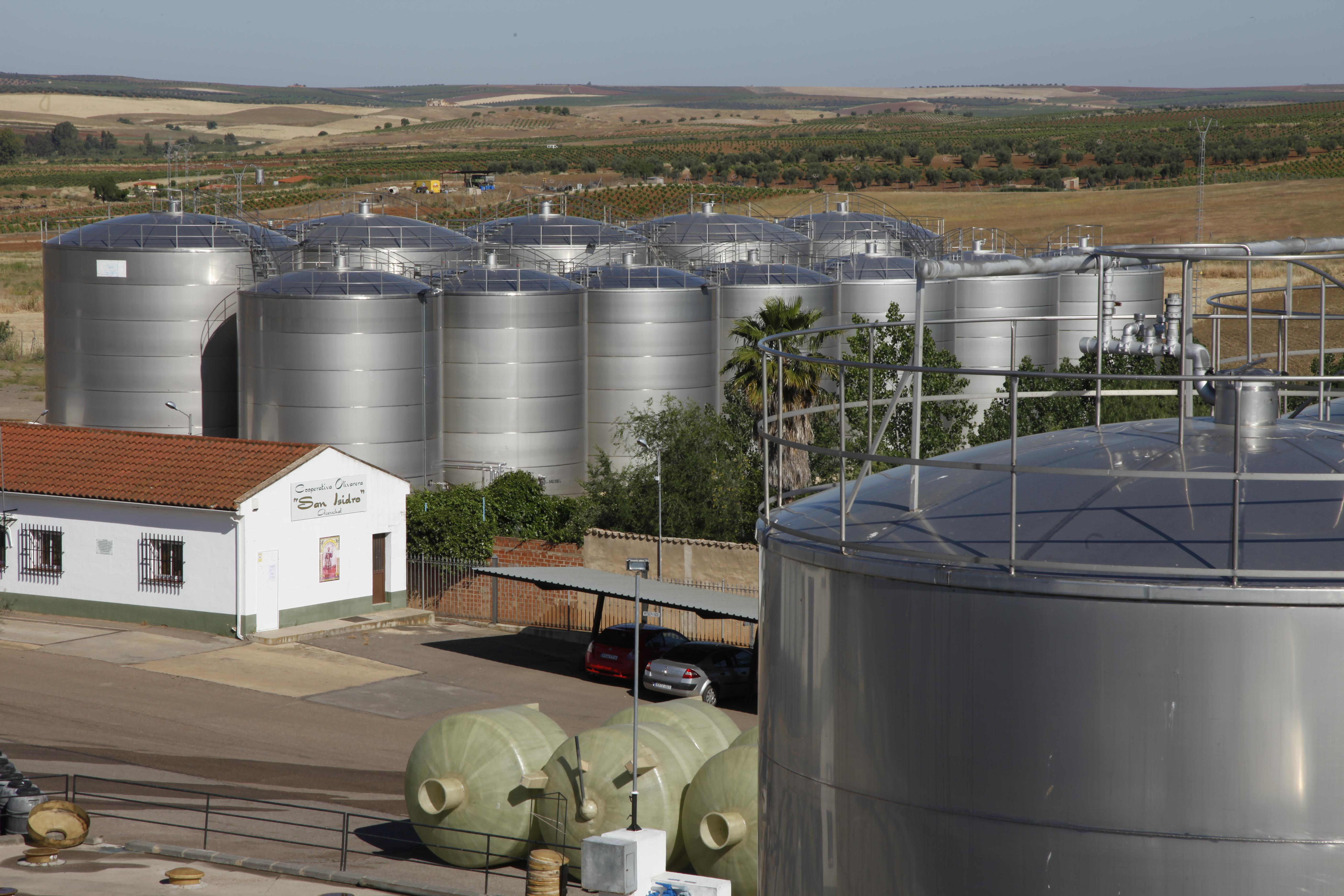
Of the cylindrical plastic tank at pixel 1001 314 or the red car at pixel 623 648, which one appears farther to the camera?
the cylindrical plastic tank at pixel 1001 314

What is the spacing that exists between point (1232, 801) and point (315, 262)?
47255mm

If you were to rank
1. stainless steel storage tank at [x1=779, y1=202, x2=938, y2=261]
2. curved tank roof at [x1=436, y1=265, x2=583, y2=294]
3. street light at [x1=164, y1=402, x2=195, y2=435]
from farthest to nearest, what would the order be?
stainless steel storage tank at [x1=779, y1=202, x2=938, y2=261], street light at [x1=164, y1=402, x2=195, y2=435], curved tank roof at [x1=436, y1=265, x2=583, y2=294]

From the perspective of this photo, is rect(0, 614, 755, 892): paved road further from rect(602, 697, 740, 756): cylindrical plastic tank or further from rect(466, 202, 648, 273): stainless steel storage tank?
rect(466, 202, 648, 273): stainless steel storage tank

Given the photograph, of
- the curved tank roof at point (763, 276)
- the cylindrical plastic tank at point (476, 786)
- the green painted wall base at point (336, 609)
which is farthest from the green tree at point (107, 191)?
the cylindrical plastic tank at point (476, 786)

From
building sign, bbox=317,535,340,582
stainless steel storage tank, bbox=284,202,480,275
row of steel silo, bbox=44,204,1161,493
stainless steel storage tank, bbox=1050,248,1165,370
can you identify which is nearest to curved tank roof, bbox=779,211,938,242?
stainless steel storage tank, bbox=1050,248,1165,370

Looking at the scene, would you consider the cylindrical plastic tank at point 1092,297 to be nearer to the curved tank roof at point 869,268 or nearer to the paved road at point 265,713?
the curved tank roof at point 869,268

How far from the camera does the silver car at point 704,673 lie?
30.8 metres

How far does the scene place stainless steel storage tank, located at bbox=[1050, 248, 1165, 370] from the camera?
5984 centimetres

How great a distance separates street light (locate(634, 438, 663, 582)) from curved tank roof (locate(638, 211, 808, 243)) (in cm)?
2210

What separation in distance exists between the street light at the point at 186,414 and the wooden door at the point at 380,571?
36.4 feet

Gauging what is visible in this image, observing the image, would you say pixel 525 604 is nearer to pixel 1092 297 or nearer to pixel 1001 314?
pixel 1001 314

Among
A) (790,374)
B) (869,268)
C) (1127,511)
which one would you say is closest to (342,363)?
(790,374)

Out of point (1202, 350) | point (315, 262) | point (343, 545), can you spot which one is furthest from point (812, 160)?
point (1202, 350)

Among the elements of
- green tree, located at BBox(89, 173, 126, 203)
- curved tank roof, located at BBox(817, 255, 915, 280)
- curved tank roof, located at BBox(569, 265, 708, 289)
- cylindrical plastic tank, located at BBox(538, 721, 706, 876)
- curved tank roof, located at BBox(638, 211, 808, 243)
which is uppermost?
green tree, located at BBox(89, 173, 126, 203)
